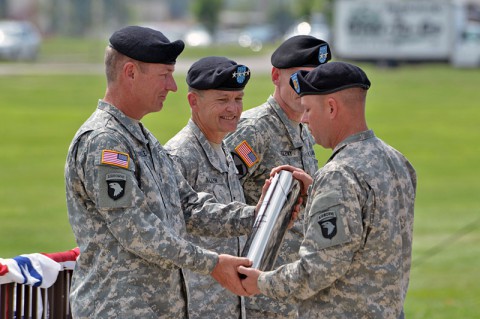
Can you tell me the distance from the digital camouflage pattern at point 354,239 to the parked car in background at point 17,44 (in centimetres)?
5125

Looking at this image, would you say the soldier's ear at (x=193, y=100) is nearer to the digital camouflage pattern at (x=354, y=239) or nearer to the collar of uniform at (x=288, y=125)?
the collar of uniform at (x=288, y=125)

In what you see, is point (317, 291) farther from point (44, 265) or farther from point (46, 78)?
point (46, 78)

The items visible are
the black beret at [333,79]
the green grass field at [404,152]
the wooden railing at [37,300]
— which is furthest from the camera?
the green grass field at [404,152]

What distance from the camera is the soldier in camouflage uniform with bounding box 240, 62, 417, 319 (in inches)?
171

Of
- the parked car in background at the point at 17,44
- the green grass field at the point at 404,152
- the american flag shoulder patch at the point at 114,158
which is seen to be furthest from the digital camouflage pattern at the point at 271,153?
the parked car in background at the point at 17,44

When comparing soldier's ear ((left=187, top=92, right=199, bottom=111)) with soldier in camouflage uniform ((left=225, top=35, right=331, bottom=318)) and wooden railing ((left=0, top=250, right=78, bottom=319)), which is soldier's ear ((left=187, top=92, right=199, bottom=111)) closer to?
soldier in camouflage uniform ((left=225, top=35, right=331, bottom=318))

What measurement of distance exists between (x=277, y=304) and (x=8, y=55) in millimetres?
51235

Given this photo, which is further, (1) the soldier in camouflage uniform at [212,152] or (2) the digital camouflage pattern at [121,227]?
(1) the soldier in camouflage uniform at [212,152]

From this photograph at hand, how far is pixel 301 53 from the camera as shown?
20.1 feet

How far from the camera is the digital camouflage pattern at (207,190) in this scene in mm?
5590

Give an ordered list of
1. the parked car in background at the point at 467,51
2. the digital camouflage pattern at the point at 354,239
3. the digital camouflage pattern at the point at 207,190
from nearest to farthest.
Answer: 1. the digital camouflage pattern at the point at 354,239
2. the digital camouflage pattern at the point at 207,190
3. the parked car in background at the point at 467,51

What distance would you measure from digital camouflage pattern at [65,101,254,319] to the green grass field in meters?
5.05

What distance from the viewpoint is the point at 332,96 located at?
4.48 meters

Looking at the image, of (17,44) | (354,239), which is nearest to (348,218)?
(354,239)
